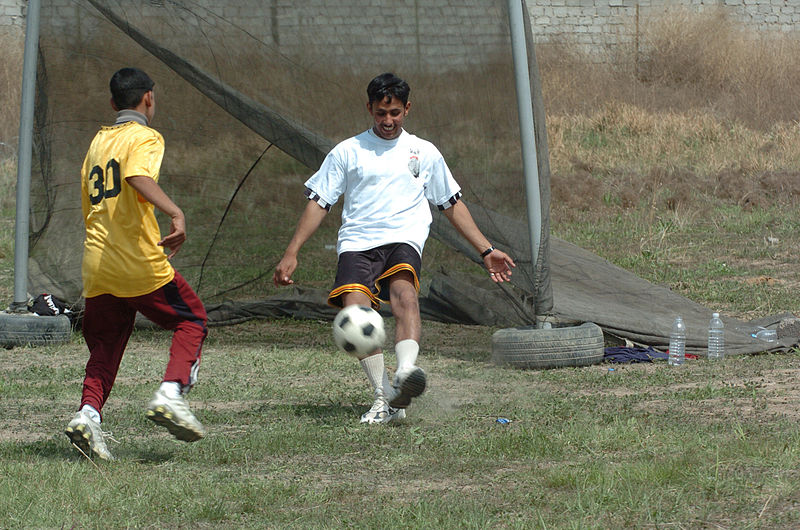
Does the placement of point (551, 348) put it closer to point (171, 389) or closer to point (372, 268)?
point (372, 268)

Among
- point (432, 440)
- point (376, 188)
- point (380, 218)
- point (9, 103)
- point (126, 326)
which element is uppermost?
point (376, 188)

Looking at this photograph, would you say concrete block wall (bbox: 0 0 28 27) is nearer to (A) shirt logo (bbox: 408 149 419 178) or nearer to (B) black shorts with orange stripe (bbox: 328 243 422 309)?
(A) shirt logo (bbox: 408 149 419 178)

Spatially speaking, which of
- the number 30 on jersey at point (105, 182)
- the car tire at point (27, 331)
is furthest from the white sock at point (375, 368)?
the car tire at point (27, 331)

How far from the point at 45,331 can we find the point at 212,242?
4.95 feet

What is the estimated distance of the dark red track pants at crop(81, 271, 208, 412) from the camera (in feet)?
15.9

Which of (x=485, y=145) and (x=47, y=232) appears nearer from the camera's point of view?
(x=485, y=145)

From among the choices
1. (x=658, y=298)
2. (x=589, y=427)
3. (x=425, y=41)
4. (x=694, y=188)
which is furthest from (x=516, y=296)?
(x=694, y=188)

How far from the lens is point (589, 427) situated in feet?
17.3

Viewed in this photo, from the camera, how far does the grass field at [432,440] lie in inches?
158

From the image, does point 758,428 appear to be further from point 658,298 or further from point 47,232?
point 47,232

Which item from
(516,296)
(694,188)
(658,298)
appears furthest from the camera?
(694,188)

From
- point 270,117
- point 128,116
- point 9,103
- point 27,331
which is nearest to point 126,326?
point 128,116

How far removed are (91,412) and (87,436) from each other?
0.16 m

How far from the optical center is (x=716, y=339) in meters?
7.55
